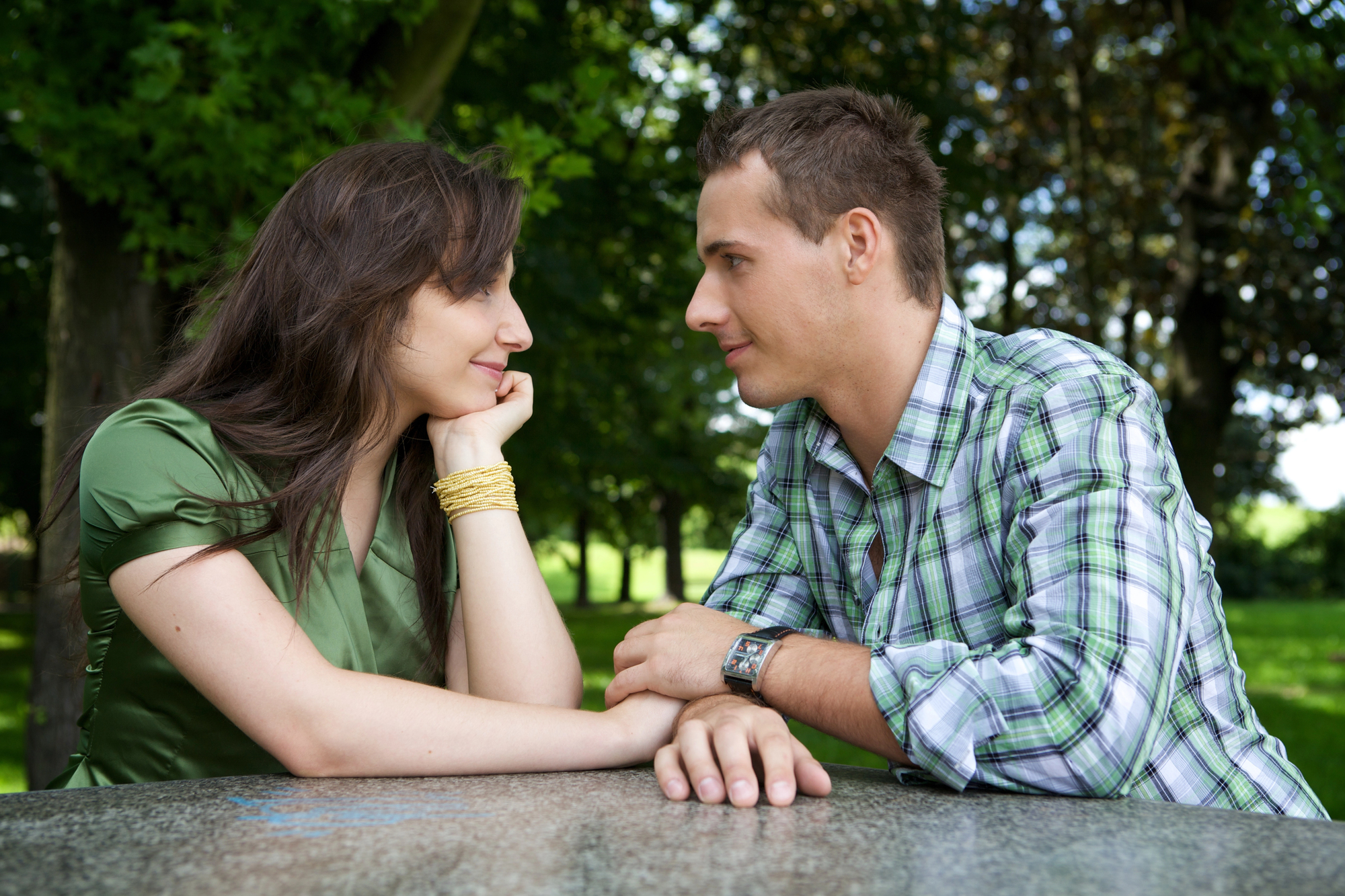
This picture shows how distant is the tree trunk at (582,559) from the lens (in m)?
20.8

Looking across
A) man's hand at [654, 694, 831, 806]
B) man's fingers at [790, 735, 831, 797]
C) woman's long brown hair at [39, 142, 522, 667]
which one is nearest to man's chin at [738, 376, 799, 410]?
woman's long brown hair at [39, 142, 522, 667]

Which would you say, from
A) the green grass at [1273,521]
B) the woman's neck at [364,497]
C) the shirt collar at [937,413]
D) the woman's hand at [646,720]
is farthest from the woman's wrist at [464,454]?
the green grass at [1273,521]

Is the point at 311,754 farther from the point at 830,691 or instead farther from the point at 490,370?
the point at 490,370

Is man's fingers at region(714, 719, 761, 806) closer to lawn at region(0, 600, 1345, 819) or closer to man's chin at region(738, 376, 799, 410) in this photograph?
man's chin at region(738, 376, 799, 410)

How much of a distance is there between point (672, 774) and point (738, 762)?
11 centimetres

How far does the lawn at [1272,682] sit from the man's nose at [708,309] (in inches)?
47.9

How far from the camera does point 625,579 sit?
29.0 meters

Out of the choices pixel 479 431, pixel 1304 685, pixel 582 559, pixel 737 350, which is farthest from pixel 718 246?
pixel 582 559

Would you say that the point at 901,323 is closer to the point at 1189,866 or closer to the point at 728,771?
the point at 728,771

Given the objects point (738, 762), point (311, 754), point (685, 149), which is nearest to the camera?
point (738, 762)

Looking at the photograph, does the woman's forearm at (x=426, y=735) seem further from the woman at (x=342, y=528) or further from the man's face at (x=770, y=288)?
the man's face at (x=770, y=288)

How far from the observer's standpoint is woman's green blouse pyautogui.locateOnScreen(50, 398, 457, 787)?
191 cm

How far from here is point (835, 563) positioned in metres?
2.55

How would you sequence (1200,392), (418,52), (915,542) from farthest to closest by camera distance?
(1200,392), (418,52), (915,542)
